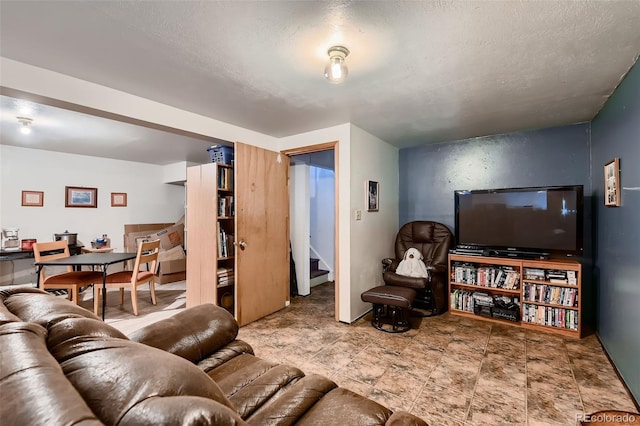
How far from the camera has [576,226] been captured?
3.00m

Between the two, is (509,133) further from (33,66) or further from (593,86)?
(33,66)

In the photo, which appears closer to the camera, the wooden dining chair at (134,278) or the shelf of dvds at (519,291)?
the shelf of dvds at (519,291)

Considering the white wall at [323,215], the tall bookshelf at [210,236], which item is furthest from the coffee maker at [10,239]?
the white wall at [323,215]

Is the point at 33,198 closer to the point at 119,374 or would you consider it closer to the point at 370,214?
the point at 370,214

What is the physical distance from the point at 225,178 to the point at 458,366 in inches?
116

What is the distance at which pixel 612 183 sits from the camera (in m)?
2.33

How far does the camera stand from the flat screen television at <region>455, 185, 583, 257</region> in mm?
3041

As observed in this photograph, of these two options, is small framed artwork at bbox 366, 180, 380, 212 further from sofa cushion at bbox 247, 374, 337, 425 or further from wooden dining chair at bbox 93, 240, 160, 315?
wooden dining chair at bbox 93, 240, 160, 315

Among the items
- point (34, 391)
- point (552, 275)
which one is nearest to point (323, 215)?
point (552, 275)

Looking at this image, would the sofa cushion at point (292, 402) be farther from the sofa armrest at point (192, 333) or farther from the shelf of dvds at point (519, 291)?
the shelf of dvds at point (519, 291)

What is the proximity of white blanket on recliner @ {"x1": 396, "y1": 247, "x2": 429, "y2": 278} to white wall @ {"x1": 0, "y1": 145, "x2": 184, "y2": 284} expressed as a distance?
17.7 ft

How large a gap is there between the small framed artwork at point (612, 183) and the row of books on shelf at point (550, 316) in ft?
3.84

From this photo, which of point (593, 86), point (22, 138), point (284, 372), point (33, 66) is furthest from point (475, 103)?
point (22, 138)

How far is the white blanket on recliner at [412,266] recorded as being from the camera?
356cm
